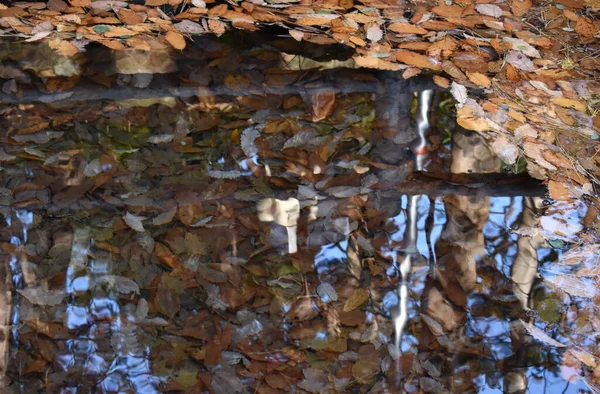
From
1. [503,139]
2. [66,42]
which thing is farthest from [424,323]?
[66,42]

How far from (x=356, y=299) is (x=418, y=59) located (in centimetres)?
52

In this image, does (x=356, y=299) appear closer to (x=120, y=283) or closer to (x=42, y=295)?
(x=120, y=283)

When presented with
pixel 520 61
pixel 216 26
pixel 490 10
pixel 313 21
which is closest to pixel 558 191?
pixel 520 61

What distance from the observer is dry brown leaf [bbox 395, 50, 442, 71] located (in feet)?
4.28

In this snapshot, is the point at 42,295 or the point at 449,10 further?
the point at 449,10

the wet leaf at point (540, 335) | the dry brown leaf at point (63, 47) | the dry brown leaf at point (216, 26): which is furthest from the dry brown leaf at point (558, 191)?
the dry brown leaf at point (63, 47)

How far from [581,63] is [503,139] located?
21cm

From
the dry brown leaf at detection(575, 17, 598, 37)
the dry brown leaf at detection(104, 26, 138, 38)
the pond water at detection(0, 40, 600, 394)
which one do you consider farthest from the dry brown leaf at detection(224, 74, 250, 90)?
the dry brown leaf at detection(575, 17, 598, 37)

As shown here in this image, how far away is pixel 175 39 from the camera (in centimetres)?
134

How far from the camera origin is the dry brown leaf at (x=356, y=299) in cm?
114

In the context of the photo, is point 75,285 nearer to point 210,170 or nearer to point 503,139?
point 210,170

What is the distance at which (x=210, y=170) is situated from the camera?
→ 1238 millimetres

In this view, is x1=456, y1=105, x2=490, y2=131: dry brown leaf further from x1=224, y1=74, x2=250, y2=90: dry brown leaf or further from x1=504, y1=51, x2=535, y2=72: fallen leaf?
x1=224, y1=74, x2=250, y2=90: dry brown leaf

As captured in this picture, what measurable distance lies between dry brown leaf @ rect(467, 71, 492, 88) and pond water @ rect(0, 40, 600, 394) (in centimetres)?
7
